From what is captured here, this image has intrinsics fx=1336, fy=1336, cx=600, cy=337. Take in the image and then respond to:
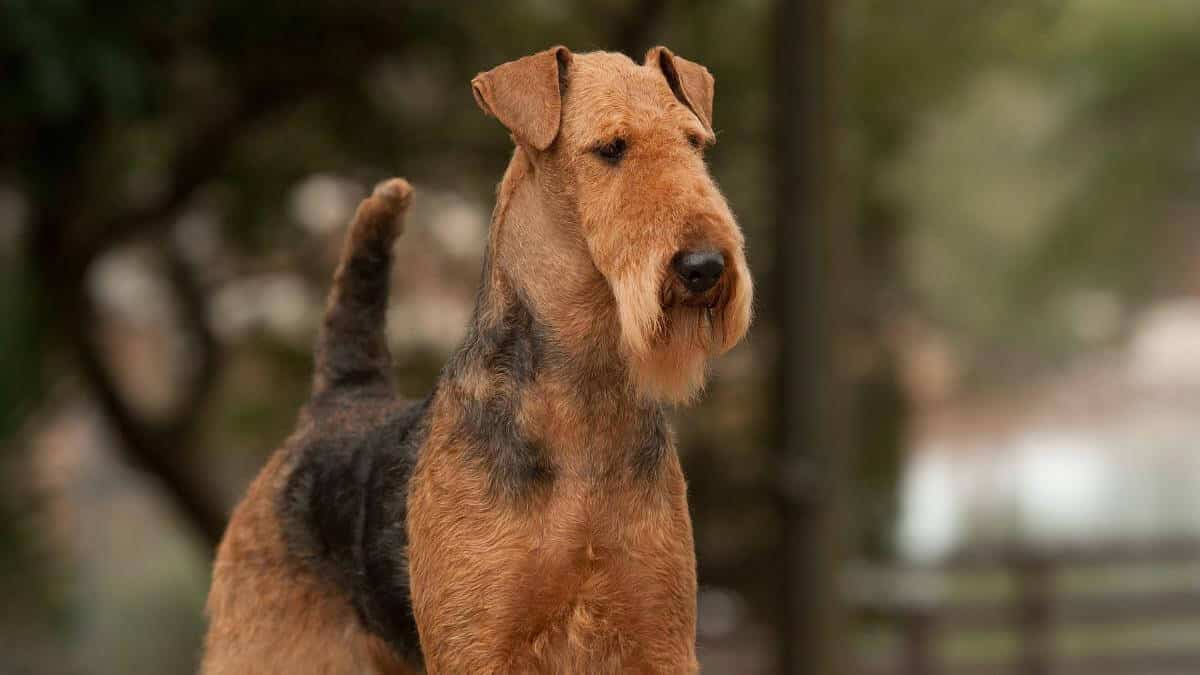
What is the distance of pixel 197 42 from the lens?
13.9 ft

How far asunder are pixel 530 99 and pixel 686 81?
0.16 metres

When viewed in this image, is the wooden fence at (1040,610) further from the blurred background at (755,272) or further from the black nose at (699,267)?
the black nose at (699,267)

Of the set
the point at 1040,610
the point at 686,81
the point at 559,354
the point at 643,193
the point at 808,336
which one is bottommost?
the point at 1040,610

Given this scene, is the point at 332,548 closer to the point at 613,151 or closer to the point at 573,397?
the point at 573,397

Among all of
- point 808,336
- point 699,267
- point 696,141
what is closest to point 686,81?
point 696,141

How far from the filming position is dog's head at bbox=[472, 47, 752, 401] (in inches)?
42.6

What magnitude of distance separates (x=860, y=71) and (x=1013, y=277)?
101cm

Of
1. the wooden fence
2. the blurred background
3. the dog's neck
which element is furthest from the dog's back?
the wooden fence

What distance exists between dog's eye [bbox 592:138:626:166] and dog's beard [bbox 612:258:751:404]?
0.11m

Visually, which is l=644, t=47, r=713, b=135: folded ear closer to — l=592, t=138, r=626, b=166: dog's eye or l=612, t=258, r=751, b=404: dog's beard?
l=592, t=138, r=626, b=166: dog's eye

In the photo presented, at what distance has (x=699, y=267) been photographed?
42.1 inches

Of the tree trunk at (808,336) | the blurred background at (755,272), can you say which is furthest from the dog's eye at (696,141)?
the tree trunk at (808,336)

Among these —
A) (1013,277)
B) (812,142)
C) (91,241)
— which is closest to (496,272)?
(812,142)

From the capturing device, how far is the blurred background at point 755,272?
363cm
